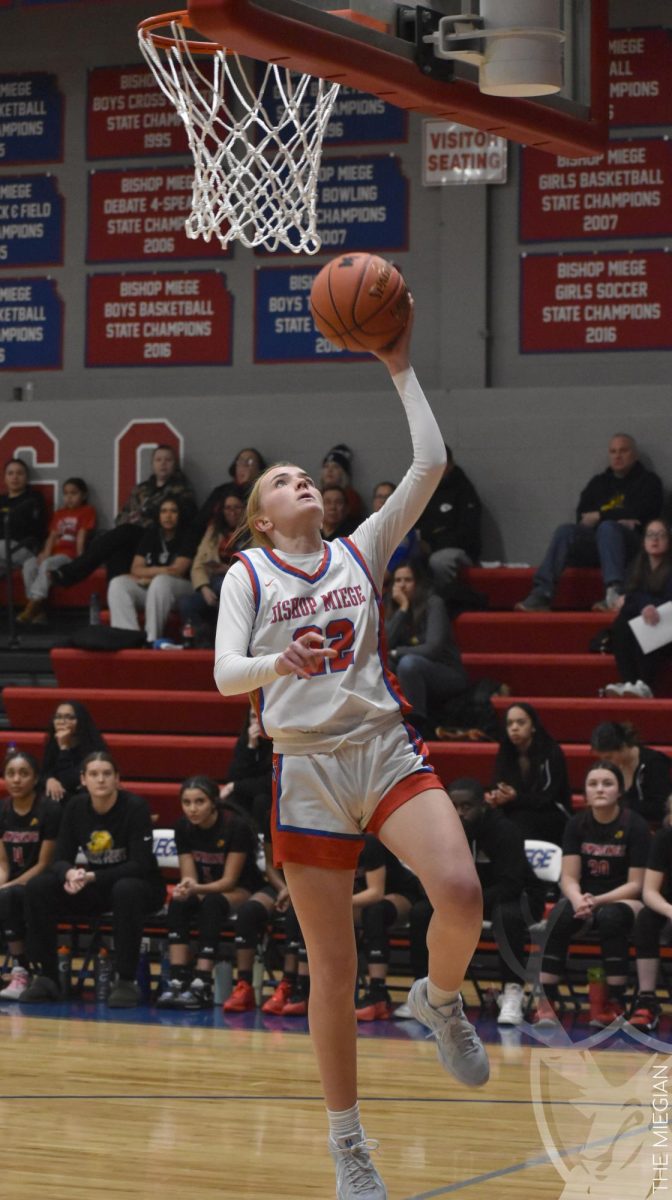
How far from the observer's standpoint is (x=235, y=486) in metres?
12.4

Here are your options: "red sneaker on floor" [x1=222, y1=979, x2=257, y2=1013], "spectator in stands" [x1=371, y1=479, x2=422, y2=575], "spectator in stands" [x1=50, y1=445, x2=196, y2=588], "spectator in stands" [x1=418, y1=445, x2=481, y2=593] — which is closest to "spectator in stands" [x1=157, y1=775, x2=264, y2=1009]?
"red sneaker on floor" [x1=222, y1=979, x2=257, y2=1013]

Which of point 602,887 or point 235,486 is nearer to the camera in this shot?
point 602,887

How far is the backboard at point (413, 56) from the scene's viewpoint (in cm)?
476

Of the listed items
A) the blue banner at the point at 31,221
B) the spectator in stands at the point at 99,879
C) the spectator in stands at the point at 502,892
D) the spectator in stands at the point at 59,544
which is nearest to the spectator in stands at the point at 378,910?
the spectator in stands at the point at 502,892

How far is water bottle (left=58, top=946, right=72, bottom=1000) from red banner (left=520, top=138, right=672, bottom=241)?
6901 mm

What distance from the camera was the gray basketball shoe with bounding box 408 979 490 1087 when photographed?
167 inches

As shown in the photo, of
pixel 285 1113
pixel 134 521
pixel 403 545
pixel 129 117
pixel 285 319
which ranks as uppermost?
pixel 129 117

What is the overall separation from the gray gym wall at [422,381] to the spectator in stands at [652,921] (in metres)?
4.79

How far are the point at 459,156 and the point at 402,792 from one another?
958cm

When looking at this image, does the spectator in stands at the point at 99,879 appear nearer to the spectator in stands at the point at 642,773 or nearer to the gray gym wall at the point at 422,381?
the spectator in stands at the point at 642,773

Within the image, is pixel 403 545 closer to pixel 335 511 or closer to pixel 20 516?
pixel 335 511

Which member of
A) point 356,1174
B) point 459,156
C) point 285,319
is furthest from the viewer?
point 285,319

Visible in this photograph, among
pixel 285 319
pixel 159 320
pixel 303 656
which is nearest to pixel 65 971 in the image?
pixel 303 656

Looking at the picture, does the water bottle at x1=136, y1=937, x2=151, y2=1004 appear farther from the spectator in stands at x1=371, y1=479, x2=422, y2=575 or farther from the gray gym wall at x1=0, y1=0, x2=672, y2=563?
the gray gym wall at x1=0, y1=0, x2=672, y2=563
